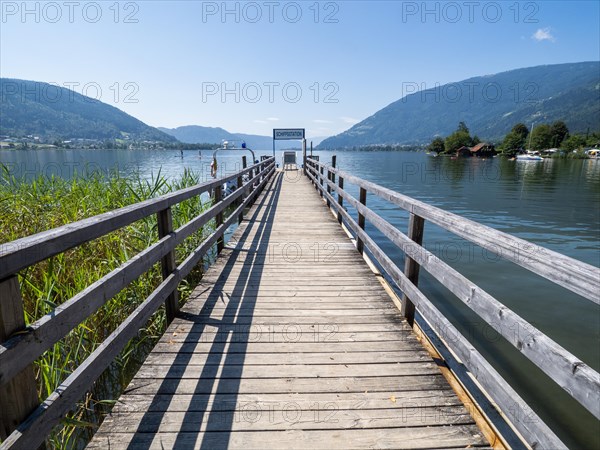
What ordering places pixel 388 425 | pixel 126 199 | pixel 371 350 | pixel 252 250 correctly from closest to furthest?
pixel 388 425
pixel 371 350
pixel 252 250
pixel 126 199

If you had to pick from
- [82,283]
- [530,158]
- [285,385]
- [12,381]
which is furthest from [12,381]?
[530,158]

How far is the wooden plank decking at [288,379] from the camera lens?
5.85 feet

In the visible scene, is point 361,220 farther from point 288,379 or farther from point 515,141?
point 515,141

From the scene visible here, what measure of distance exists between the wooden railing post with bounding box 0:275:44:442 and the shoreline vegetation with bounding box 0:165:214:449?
1.87ft

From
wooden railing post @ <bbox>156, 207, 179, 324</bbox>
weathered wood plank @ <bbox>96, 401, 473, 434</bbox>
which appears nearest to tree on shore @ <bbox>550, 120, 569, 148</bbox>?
weathered wood plank @ <bbox>96, 401, 473, 434</bbox>

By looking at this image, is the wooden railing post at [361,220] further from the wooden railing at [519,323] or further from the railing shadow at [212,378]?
the wooden railing at [519,323]

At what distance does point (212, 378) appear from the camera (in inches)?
88.1

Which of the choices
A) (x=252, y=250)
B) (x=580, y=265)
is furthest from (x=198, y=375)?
(x=252, y=250)

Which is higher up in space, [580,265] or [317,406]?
[580,265]

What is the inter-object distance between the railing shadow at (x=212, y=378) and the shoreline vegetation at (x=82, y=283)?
40 centimetres

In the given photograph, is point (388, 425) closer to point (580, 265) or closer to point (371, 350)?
point (371, 350)

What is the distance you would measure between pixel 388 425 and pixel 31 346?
1.83 m

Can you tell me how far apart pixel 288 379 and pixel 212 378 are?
1.76 feet

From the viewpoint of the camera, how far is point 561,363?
113cm
